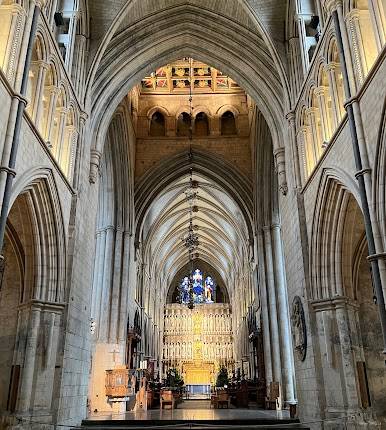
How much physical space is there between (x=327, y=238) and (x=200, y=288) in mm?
29766

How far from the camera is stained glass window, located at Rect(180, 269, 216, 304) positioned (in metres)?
38.8

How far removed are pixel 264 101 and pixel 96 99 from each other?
5173mm

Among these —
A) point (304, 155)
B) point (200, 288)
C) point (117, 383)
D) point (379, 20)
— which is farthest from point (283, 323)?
point (200, 288)

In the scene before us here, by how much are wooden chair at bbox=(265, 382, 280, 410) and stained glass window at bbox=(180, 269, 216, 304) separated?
856 inches

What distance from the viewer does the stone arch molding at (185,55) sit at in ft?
44.0

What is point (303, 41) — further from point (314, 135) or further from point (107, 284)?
point (107, 284)

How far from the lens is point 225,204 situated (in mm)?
26484

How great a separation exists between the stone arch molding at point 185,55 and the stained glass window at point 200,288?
85.4 ft

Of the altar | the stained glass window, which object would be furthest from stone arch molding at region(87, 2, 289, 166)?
the stained glass window

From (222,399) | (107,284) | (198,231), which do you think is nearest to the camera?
(222,399)

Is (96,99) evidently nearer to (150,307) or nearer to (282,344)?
(282,344)

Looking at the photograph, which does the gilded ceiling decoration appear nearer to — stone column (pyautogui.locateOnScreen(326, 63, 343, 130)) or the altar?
stone column (pyautogui.locateOnScreen(326, 63, 343, 130))

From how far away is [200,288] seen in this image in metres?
39.2

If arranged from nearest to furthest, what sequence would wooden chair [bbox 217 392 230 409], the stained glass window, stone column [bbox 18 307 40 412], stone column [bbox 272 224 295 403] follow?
stone column [bbox 18 307 40 412], stone column [bbox 272 224 295 403], wooden chair [bbox 217 392 230 409], the stained glass window
